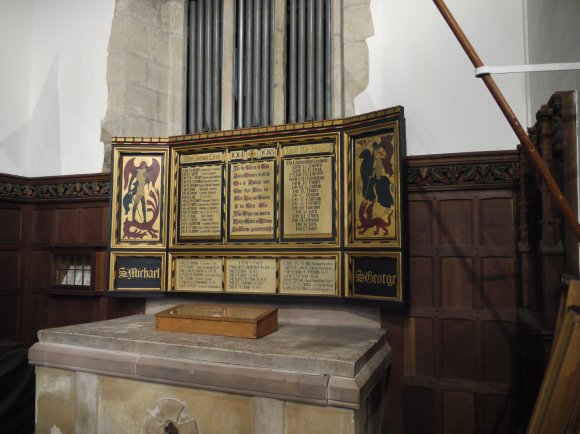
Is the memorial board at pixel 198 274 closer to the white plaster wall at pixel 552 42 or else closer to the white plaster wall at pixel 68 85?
the white plaster wall at pixel 68 85

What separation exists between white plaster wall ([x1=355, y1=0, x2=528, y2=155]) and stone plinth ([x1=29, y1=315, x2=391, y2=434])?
1.57 metres

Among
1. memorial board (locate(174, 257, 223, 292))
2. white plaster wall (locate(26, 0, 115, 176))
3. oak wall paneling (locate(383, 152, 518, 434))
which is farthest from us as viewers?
white plaster wall (locate(26, 0, 115, 176))

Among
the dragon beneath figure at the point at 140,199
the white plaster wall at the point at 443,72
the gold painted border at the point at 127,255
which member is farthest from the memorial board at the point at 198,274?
the white plaster wall at the point at 443,72

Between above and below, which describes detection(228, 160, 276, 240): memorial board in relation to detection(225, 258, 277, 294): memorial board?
above

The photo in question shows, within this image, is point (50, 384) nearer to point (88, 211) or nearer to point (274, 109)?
point (88, 211)

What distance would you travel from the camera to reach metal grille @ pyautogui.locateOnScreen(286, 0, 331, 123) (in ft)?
13.0

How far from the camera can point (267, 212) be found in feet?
12.0

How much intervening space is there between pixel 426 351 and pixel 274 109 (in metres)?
2.41

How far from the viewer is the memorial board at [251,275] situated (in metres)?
3.61

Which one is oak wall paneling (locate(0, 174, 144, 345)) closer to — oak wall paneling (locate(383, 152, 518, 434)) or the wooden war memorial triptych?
the wooden war memorial triptych

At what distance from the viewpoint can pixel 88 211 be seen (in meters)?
4.33

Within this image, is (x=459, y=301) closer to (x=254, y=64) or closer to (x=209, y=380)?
(x=209, y=380)

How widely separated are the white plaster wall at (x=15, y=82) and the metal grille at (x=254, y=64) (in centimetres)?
221

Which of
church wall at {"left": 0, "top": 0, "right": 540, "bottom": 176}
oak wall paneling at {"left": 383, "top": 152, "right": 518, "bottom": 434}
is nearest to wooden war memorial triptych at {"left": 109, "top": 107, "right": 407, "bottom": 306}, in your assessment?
oak wall paneling at {"left": 383, "top": 152, "right": 518, "bottom": 434}
